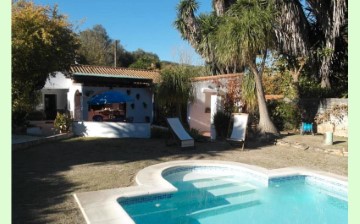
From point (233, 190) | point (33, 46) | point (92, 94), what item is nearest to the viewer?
point (233, 190)

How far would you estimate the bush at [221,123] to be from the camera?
619 inches

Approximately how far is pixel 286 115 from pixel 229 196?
10.5 meters

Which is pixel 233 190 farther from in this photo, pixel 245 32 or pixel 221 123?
pixel 245 32

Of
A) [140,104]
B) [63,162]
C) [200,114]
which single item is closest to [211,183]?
[63,162]

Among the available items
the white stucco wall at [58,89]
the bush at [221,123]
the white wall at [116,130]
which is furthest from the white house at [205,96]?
the white stucco wall at [58,89]

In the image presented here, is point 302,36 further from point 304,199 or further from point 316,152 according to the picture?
point 304,199

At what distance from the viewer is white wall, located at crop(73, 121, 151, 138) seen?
16266 mm

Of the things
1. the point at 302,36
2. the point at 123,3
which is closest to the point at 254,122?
the point at 302,36

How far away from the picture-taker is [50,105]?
27.9 m

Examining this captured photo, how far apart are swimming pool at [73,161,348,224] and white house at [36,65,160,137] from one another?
7007 millimetres

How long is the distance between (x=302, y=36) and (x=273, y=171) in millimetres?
12014

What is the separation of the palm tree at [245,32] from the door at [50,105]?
18.7 metres

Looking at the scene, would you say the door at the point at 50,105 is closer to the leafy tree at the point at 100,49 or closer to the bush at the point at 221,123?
the leafy tree at the point at 100,49

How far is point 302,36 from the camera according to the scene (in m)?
18.6
